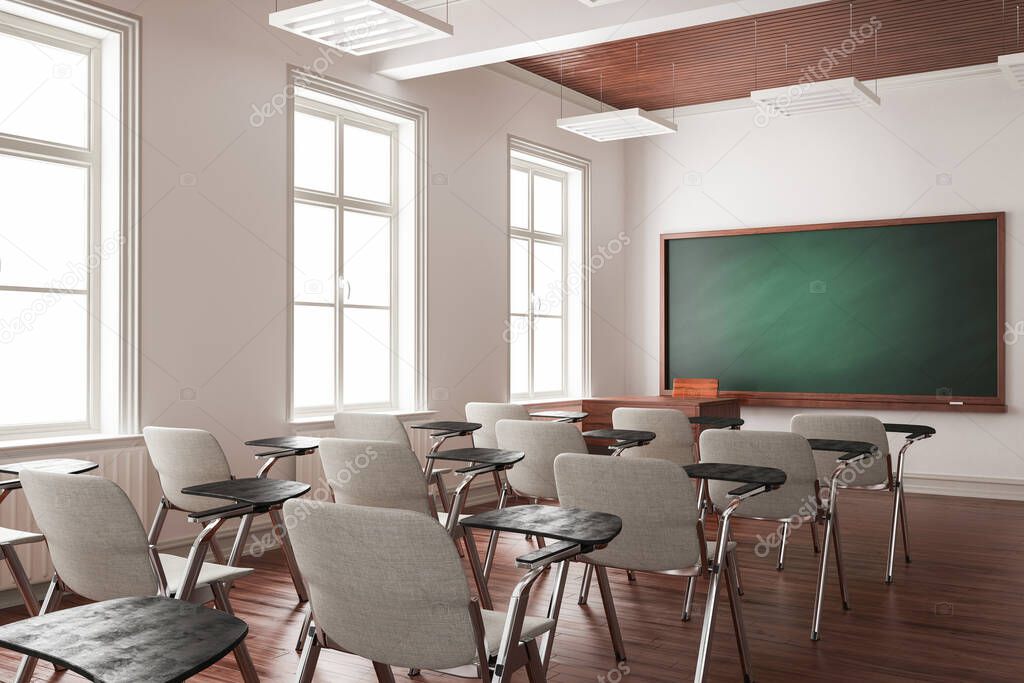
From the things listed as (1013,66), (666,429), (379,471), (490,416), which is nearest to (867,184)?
(1013,66)

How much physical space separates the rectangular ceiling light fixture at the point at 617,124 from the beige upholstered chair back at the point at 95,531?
17.1 feet

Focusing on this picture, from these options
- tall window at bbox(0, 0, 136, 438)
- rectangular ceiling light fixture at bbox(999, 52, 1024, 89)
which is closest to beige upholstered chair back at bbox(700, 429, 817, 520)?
tall window at bbox(0, 0, 136, 438)

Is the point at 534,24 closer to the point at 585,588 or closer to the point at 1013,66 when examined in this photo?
the point at 1013,66

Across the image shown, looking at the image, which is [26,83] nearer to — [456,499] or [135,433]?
[135,433]

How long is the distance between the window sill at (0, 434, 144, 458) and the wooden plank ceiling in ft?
15.3

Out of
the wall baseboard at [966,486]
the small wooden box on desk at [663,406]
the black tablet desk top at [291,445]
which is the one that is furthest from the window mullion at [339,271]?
the wall baseboard at [966,486]

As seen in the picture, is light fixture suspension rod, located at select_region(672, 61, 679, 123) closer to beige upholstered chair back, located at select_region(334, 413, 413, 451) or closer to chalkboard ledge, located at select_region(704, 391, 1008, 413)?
chalkboard ledge, located at select_region(704, 391, 1008, 413)

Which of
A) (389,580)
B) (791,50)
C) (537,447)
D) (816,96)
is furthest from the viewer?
(791,50)

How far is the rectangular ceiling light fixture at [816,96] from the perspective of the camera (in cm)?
635

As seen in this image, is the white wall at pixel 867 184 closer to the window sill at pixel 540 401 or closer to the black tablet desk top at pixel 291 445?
the window sill at pixel 540 401

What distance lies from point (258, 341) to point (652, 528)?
3.36 meters

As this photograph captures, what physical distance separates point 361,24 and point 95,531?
320cm

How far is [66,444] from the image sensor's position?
4391 millimetres

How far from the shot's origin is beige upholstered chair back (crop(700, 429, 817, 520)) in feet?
12.1
